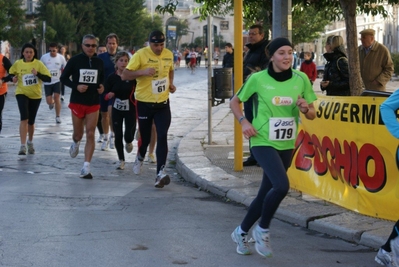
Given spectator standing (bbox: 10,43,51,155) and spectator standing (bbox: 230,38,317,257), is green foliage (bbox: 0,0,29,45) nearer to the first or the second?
spectator standing (bbox: 10,43,51,155)

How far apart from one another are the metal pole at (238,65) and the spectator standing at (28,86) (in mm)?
3946

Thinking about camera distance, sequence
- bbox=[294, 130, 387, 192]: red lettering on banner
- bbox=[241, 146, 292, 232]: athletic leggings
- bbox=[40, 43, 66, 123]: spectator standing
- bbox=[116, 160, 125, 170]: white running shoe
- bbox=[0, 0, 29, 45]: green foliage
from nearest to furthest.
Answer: bbox=[241, 146, 292, 232]: athletic leggings → bbox=[294, 130, 387, 192]: red lettering on banner → bbox=[116, 160, 125, 170]: white running shoe → bbox=[40, 43, 66, 123]: spectator standing → bbox=[0, 0, 29, 45]: green foliage

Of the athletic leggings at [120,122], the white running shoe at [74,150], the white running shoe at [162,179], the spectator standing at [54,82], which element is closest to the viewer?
the white running shoe at [162,179]

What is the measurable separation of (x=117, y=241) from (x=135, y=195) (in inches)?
100.0

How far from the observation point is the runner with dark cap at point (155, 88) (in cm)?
995

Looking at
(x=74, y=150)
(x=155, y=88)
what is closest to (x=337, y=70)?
(x=155, y=88)

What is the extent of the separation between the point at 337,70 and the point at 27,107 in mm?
5008

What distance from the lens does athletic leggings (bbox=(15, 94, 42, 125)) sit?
43.3ft

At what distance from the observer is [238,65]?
418 inches

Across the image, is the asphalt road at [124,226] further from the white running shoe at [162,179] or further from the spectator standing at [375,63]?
the spectator standing at [375,63]

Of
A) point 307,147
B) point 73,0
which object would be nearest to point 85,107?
point 307,147

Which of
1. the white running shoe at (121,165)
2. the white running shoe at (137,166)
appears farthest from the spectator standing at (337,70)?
the white running shoe at (121,165)

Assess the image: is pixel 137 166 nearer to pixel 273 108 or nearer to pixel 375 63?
pixel 375 63

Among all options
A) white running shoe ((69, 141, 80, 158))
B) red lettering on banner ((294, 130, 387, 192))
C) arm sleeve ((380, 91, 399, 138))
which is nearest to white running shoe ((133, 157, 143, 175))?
white running shoe ((69, 141, 80, 158))
